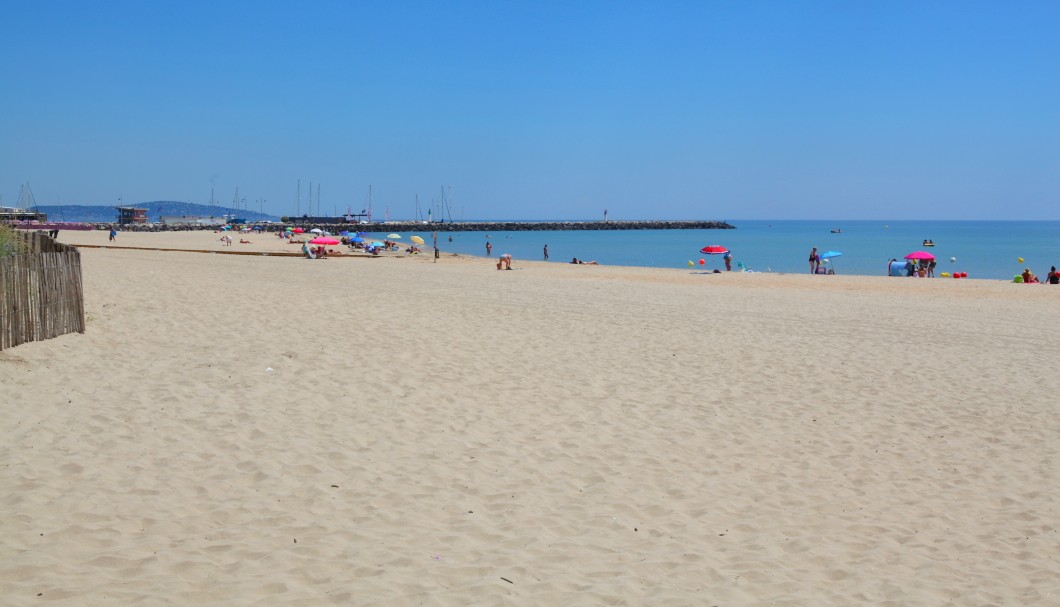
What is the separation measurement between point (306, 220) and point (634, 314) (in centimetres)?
12804

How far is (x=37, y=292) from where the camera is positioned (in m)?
9.03

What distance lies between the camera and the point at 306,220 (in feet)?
449

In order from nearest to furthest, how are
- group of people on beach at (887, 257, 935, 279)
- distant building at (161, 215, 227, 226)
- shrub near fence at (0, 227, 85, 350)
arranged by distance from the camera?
shrub near fence at (0, 227, 85, 350) < group of people on beach at (887, 257, 935, 279) < distant building at (161, 215, 227, 226)

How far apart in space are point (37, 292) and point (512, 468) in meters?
6.17

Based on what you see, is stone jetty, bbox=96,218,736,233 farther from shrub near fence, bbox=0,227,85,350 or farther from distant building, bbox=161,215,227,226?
shrub near fence, bbox=0,227,85,350

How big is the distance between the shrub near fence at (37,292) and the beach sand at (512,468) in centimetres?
29

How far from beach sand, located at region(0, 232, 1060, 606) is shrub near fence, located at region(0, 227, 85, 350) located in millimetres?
288

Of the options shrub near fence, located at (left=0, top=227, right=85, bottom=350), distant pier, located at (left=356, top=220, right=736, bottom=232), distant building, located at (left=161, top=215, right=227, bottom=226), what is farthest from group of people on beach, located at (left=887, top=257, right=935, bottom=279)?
distant pier, located at (left=356, top=220, right=736, bottom=232)

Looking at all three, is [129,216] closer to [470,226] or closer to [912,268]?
[470,226]

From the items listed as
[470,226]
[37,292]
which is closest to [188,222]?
[470,226]

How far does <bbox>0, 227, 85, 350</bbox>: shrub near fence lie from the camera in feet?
27.8

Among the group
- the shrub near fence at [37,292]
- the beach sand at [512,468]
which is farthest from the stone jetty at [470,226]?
the beach sand at [512,468]

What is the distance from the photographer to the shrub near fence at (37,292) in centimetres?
848

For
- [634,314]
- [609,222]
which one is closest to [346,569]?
[634,314]
